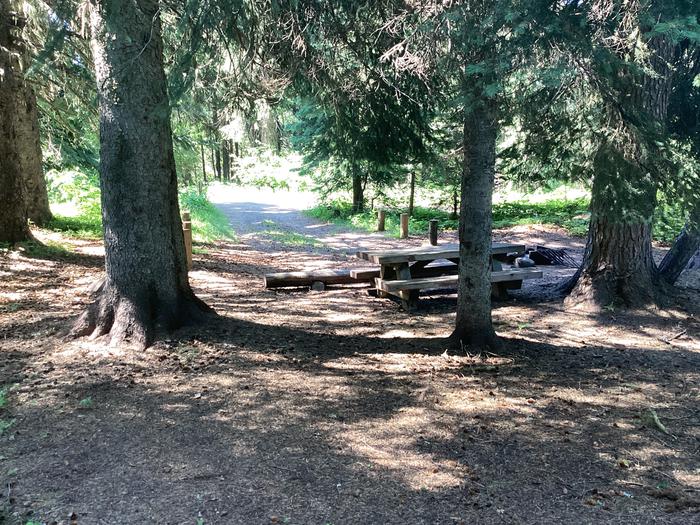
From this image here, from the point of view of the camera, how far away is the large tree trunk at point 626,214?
541 centimetres

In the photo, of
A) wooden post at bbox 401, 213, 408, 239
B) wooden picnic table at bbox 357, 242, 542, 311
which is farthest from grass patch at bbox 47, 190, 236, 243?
wooden picnic table at bbox 357, 242, 542, 311

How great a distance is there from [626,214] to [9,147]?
1084 centimetres

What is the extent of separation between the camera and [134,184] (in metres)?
6.14

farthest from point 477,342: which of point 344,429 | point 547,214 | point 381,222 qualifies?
point 547,214

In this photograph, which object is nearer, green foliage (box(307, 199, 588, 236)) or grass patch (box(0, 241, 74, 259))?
grass patch (box(0, 241, 74, 259))

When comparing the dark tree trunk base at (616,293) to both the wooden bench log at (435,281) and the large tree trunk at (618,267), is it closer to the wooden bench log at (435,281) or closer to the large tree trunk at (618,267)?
the large tree trunk at (618,267)

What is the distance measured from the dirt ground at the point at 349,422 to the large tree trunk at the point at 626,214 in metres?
0.39

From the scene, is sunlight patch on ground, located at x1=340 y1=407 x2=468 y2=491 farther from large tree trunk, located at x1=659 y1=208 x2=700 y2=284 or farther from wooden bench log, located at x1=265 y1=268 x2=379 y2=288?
large tree trunk, located at x1=659 y1=208 x2=700 y2=284

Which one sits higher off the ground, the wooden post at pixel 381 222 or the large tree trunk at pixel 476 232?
the large tree trunk at pixel 476 232

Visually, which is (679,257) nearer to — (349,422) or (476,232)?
(476,232)

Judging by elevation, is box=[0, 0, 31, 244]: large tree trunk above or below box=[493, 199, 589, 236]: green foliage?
above

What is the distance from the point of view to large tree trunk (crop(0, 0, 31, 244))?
11.1m

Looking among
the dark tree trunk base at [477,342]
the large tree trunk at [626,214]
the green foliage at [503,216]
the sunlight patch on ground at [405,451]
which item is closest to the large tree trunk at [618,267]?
the large tree trunk at [626,214]

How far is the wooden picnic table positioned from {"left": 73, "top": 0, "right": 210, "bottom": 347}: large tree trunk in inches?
138
